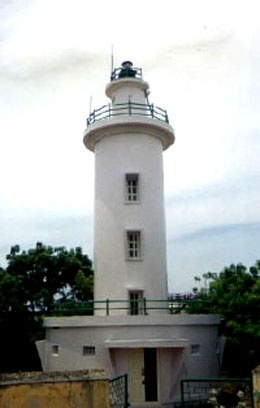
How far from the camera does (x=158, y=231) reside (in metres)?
18.4

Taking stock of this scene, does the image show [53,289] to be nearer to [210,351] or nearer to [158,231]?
[158,231]

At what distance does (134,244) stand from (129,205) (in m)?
1.42

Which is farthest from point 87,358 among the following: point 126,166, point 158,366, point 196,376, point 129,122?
point 129,122

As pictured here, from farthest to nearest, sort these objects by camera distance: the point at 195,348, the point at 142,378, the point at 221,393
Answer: the point at 195,348
the point at 142,378
the point at 221,393

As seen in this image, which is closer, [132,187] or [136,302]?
[136,302]

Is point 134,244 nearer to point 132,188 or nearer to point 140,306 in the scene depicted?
point 132,188

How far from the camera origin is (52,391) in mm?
5871

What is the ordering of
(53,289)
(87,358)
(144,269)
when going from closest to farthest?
(87,358)
(144,269)
(53,289)

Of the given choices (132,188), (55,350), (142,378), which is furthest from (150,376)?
(132,188)

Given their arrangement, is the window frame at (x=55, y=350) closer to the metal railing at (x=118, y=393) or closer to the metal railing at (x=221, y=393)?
the metal railing at (x=221, y=393)

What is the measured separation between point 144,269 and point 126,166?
150 inches

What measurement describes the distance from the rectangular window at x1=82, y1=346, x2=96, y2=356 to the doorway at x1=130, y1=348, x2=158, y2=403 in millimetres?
1179

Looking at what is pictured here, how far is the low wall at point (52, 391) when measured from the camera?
5.75 meters

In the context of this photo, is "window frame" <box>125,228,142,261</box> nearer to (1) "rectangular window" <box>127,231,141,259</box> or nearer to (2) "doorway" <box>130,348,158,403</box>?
(1) "rectangular window" <box>127,231,141,259</box>
